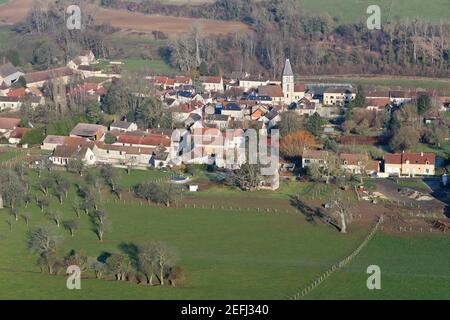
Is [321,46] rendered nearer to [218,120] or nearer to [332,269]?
[218,120]

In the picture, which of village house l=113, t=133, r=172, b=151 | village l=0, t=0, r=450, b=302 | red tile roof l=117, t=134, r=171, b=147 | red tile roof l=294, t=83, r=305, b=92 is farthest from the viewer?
red tile roof l=294, t=83, r=305, b=92

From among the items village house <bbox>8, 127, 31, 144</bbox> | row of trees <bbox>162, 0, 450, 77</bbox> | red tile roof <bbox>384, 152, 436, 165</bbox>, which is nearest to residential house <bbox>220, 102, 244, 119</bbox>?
village house <bbox>8, 127, 31, 144</bbox>

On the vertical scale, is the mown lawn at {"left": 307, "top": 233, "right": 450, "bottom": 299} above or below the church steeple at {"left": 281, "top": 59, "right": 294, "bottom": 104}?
below

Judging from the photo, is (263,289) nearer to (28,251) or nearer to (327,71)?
(28,251)

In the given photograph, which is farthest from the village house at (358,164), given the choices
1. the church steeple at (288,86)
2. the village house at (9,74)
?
the village house at (9,74)

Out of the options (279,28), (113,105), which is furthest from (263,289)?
(279,28)

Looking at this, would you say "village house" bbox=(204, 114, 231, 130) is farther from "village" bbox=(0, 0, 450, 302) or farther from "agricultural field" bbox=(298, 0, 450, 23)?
"agricultural field" bbox=(298, 0, 450, 23)

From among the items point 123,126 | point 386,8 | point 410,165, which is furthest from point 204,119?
point 386,8
